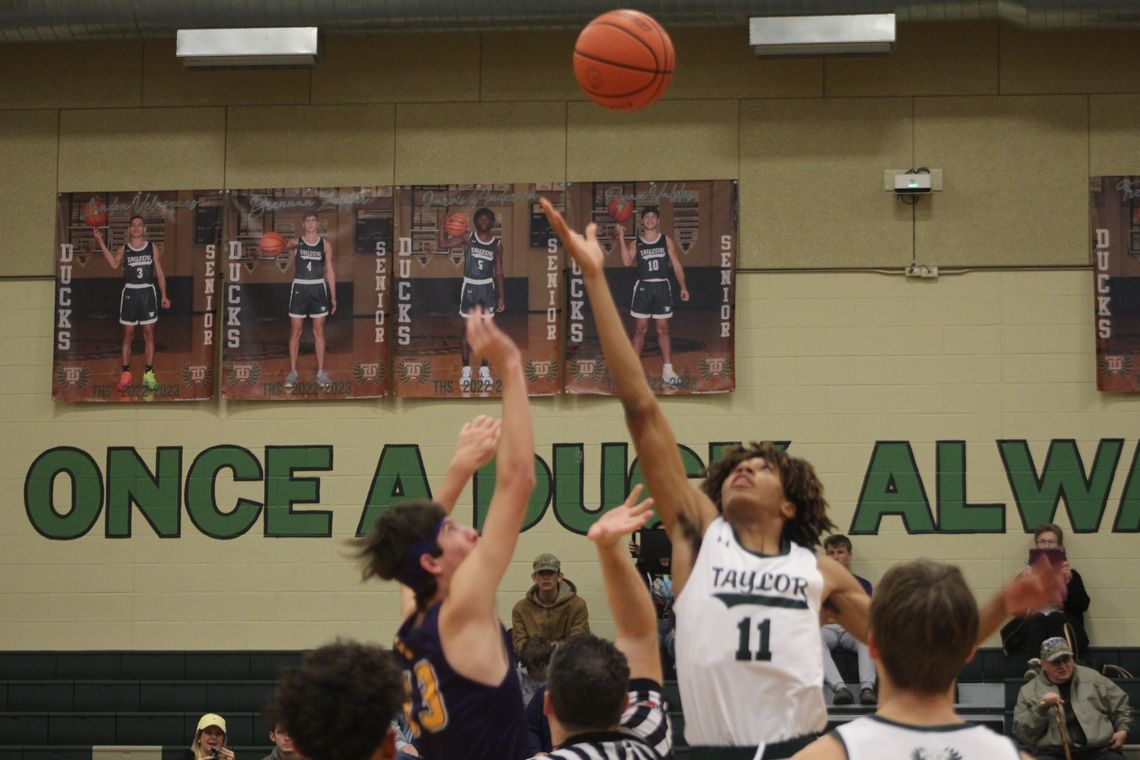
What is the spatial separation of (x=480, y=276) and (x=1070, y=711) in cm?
552

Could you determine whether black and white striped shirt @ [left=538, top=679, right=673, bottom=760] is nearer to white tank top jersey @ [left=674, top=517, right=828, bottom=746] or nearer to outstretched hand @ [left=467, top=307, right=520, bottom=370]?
white tank top jersey @ [left=674, top=517, right=828, bottom=746]

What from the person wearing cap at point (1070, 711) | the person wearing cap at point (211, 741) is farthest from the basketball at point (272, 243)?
the person wearing cap at point (1070, 711)

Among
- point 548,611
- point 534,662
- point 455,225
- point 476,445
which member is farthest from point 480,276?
point 476,445

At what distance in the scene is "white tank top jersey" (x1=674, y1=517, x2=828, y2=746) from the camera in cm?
412

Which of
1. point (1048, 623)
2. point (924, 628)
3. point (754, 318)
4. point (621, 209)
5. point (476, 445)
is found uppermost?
point (621, 209)

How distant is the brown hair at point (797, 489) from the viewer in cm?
450

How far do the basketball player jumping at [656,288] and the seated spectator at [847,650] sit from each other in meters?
1.84

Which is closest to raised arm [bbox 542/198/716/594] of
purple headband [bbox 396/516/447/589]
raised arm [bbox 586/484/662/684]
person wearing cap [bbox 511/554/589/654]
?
raised arm [bbox 586/484/662/684]

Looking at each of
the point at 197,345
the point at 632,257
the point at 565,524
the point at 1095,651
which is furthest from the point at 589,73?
the point at 1095,651

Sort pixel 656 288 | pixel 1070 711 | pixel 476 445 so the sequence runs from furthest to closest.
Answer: pixel 656 288, pixel 1070 711, pixel 476 445

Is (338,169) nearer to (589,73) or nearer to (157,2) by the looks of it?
(157,2)

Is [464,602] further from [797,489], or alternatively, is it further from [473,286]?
[473,286]

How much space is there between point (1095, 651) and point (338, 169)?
23.5 feet

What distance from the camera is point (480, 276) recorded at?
1168 cm
